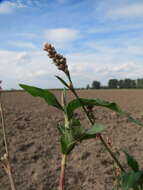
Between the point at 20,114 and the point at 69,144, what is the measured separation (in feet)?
15.5

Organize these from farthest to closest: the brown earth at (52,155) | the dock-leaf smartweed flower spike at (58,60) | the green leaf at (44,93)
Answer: the brown earth at (52,155), the green leaf at (44,93), the dock-leaf smartweed flower spike at (58,60)

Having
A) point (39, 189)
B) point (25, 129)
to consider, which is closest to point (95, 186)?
point (39, 189)

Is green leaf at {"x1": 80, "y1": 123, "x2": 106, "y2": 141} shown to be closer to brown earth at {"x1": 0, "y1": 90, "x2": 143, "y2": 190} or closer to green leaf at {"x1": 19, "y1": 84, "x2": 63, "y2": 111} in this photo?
green leaf at {"x1": 19, "y1": 84, "x2": 63, "y2": 111}

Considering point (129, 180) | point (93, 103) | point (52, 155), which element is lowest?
point (52, 155)

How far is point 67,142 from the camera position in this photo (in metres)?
0.65

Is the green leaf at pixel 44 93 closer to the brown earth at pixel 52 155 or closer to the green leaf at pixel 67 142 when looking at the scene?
the green leaf at pixel 67 142

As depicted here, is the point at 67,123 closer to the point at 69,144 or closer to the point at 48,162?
the point at 69,144

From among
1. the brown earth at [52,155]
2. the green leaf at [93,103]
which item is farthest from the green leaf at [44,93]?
the brown earth at [52,155]

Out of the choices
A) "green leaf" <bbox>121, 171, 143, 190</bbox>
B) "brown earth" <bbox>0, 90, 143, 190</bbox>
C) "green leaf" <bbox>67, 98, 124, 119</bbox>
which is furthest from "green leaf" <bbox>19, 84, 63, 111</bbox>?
"brown earth" <bbox>0, 90, 143, 190</bbox>

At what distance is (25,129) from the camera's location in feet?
15.1

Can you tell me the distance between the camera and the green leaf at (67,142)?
64cm

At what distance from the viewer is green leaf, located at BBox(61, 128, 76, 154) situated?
2.10 feet

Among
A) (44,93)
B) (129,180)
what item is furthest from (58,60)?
(129,180)

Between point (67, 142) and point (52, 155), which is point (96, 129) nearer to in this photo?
point (67, 142)
